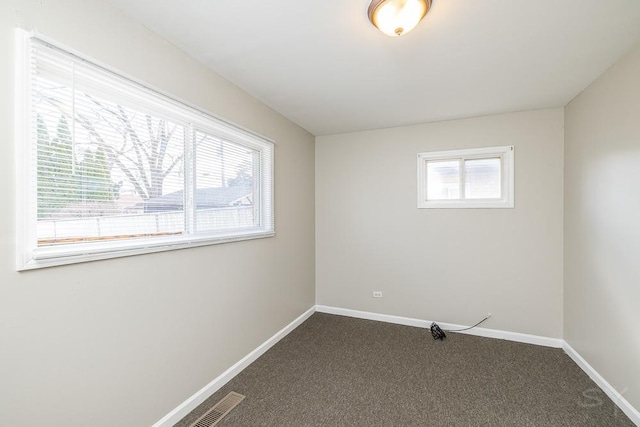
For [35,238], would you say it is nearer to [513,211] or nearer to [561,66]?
[561,66]

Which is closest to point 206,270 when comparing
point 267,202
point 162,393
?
point 162,393

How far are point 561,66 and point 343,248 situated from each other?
9.04 ft

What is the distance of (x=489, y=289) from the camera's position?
306 centimetres

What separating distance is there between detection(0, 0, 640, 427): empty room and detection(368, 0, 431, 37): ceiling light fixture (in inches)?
0.5

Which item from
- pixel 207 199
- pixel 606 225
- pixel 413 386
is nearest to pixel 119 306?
pixel 207 199

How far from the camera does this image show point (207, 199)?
2.18m

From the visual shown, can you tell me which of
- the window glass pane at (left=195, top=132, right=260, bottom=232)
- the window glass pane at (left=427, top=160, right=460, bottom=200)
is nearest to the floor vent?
the window glass pane at (left=195, top=132, right=260, bottom=232)

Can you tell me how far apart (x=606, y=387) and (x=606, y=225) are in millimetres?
1229

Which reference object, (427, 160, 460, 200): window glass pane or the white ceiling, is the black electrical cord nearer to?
(427, 160, 460, 200): window glass pane

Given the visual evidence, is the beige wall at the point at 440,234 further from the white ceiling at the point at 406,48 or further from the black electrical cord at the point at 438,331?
the white ceiling at the point at 406,48

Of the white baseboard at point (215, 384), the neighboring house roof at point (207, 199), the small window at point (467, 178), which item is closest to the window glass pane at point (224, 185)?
the neighboring house roof at point (207, 199)

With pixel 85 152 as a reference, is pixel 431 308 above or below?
below

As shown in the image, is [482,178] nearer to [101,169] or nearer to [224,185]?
[224,185]

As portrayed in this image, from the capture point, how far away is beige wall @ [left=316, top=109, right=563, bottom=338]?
286 cm
